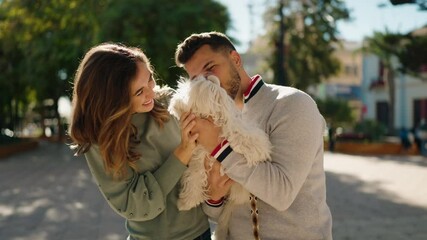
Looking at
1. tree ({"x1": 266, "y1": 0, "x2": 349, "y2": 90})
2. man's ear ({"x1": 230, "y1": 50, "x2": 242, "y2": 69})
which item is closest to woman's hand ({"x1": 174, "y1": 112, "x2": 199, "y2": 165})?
man's ear ({"x1": 230, "y1": 50, "x2": 242, "y2": 69})

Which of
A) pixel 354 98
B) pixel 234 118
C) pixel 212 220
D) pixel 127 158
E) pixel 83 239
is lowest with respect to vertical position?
pixel 354 98

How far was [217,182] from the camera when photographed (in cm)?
210

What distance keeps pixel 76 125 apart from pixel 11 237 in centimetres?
492

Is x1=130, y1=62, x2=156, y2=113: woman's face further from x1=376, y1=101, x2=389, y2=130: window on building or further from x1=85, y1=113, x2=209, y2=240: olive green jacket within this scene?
x1=376, y1=101, x2=389, y2=130: window on building

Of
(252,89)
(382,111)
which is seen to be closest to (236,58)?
(252,89)

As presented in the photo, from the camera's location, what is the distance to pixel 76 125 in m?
2.12

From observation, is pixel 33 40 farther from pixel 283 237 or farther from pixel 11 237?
pixel 283 237

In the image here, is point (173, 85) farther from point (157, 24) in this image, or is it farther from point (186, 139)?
point (186, 139)

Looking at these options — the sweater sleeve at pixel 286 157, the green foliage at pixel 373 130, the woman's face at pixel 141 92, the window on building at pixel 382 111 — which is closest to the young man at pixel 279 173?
the sweater sleeve at pixel 286 157

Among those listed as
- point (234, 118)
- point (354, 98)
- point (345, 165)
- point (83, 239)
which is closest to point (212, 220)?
point (234, 118)

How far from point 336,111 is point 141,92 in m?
26.2

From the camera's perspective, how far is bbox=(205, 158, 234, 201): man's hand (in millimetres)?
2076

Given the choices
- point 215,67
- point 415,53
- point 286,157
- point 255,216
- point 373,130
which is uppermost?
point 215,67

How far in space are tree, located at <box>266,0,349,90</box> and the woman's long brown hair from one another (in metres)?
21.8
